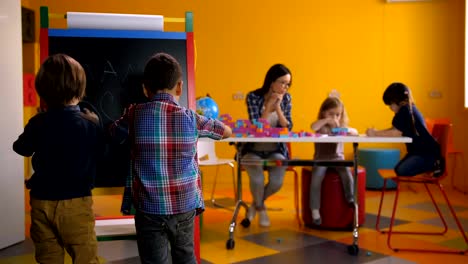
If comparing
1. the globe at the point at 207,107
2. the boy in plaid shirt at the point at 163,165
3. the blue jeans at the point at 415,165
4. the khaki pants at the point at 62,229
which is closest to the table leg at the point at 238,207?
the globe at the point at 207,107

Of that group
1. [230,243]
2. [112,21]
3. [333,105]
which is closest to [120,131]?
[112,21]

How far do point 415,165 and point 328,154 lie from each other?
779 millimetres

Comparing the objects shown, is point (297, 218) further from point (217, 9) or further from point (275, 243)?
point (217, 9)

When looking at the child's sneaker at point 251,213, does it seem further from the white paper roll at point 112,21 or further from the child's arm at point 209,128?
the child's arm at point 209,128

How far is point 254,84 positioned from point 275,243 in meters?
3.18

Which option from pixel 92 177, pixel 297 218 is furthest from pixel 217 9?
pixel 92 177

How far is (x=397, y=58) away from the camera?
242 inches

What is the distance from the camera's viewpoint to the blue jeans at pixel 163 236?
6.37 feet

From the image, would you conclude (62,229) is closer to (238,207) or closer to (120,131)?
(120,131)

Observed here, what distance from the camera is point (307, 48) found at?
6.31 m

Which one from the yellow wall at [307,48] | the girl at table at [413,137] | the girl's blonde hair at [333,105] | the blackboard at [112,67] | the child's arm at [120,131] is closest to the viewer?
the child's arm at [120,131]

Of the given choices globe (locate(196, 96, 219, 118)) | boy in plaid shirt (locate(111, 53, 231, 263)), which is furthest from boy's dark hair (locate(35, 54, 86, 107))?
globe (locate(196, 96, 219, 118))

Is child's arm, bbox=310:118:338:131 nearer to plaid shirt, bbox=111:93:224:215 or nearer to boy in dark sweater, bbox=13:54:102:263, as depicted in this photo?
plaid shirt, bbox=111:93:224:215

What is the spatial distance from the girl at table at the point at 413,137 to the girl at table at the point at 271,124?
A: 82 centimetres
